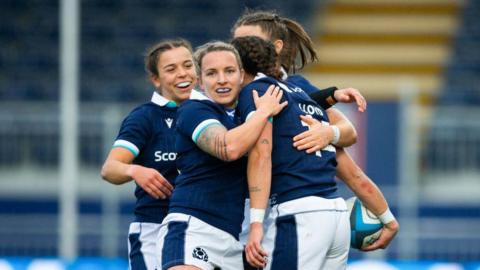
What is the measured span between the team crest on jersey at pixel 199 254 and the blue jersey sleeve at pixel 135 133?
985 millimetres

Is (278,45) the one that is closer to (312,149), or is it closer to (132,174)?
(312,149)

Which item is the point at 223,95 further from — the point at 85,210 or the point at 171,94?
the point at 85,210

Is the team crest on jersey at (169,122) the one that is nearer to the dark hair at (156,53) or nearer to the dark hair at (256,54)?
the dark hair at (156,53)

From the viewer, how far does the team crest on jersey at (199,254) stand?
5672 millimetres

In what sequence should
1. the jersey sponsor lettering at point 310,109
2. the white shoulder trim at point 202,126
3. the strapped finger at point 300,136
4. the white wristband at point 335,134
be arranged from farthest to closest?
the white wristband at point 335,134
the jersey sponsor lettering at point 310,109
the strapped finger at point 300,136
the white shoulder trim at point 202,126

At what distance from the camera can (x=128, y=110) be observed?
14.0 m

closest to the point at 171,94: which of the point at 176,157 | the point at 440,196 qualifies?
the point at 176,157

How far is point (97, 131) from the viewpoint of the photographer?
1394cm

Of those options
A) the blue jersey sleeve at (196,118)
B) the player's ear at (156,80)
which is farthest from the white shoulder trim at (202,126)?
the player's ear at (156,80)

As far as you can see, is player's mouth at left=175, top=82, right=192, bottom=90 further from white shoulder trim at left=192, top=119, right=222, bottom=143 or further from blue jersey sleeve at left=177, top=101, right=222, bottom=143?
white shoulder trim at left=192, top=119, right=222, bottom=143

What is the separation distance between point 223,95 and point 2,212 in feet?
29.8

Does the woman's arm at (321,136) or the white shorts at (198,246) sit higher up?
the woman's arm at (321,136)

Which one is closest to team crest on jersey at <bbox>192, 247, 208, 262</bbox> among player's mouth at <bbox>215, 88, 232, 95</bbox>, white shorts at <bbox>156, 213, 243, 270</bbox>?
white shorts at <bbox>156, 213, 243, 270</bbox>

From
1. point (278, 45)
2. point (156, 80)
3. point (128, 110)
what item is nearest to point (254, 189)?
point (278, 45)
